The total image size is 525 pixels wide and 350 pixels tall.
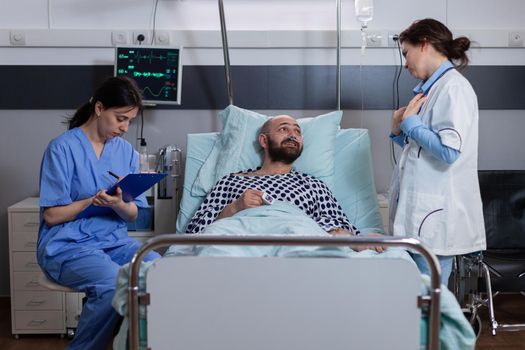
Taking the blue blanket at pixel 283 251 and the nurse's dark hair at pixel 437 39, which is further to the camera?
the nurse's dark hair at pixel 437 39

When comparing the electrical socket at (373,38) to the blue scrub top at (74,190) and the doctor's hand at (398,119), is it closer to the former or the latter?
the doctor's hand at (398,119)

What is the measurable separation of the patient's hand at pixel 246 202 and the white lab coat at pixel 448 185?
600mm

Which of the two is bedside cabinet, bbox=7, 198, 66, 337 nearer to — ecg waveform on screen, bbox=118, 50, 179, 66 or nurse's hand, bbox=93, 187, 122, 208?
ecg waveform on screen, bbox=118, 50, 179, 66

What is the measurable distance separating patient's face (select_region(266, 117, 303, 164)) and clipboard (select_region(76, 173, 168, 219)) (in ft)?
2.37

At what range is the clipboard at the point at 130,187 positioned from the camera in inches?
99.4

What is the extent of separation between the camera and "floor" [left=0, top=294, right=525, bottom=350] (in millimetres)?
3416

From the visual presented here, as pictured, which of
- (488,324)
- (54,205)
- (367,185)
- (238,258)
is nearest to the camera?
(238,258)

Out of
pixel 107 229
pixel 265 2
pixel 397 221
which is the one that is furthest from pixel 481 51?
pixel 107 229

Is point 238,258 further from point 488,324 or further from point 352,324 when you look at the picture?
point 488,324

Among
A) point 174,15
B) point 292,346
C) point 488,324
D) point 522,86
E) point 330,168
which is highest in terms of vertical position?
point 174,15

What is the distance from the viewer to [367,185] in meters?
3.26

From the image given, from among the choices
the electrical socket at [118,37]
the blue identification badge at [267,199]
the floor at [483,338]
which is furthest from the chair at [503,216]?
the electrical socket at [118,37]

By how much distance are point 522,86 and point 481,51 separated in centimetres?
32

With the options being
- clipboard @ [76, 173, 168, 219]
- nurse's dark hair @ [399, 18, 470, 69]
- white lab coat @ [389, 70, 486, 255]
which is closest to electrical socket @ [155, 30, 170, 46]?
clipboard @ [76, 173, 168, 219]
